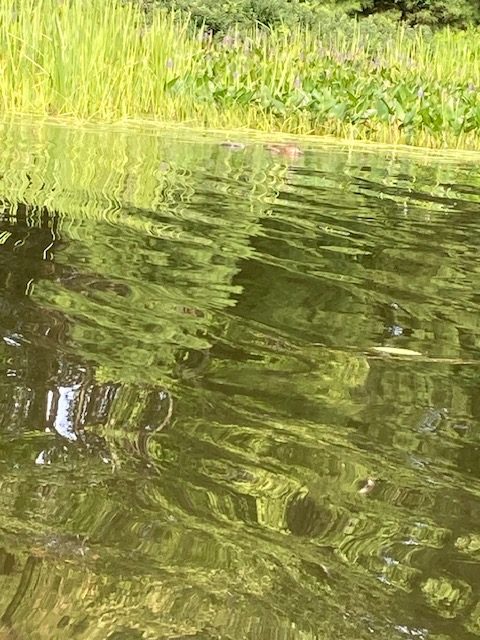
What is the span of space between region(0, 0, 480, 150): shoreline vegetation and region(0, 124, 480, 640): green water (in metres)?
2.96

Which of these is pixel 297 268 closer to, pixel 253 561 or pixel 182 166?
pixel 253 561

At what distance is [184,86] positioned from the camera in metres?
5.57

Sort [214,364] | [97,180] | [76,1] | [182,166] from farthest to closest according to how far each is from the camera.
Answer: [76,1] → [182,166] → [97,180] → [214,364]

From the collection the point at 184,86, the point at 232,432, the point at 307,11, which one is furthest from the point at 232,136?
the point at 307,11

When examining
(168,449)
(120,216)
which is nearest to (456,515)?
(168,449)

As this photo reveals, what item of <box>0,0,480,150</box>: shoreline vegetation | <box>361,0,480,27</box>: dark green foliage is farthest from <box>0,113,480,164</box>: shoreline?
<box>361,0,480,27</box>: dark green foliage

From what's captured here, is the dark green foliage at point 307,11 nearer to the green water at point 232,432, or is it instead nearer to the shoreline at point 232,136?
the shoreline at point 232,136

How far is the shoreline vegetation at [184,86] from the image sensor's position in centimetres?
509

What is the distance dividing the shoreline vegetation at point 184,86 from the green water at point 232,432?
2.96 m

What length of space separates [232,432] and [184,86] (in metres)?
Answer: 4.77


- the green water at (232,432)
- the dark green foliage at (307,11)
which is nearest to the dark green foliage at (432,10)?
the dark green foliage at (307,11)

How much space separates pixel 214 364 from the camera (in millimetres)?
1273

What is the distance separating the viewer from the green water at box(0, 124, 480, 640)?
2.35 feet

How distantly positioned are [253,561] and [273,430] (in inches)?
11.7
